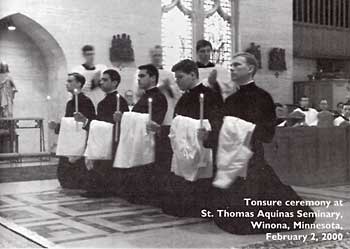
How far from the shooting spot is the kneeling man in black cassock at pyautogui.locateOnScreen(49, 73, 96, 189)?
6.61 meters

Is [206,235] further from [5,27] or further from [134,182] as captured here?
[5,27]

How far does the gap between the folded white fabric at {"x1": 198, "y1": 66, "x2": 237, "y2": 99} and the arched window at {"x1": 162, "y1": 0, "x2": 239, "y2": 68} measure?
495cm

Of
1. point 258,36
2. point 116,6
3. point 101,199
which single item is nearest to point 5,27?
point 116,6

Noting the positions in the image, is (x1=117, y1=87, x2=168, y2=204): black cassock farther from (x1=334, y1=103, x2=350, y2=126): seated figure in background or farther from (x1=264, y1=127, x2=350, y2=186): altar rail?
(x1=334, y1=103, x2=350, y2=126): seated figure in background

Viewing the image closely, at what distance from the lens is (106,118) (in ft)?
20.5

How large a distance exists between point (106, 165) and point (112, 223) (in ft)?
5.14

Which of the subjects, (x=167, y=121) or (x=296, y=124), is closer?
(x=167, y=121)

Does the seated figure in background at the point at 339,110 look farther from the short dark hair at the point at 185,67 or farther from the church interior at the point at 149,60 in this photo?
the short dark hair at the point at 185,67

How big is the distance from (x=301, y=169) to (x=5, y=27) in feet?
22.1

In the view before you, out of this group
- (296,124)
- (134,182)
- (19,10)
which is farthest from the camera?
(19,10)

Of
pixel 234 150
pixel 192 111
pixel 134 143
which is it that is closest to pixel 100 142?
pixel 134 143

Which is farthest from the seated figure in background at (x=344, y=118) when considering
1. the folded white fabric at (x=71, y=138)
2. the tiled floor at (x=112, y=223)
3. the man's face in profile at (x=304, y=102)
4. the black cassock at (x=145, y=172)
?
the folded white fabric at (x=71, y=138)

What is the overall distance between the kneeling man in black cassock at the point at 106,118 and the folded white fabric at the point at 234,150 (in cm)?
210

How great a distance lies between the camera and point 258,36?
36.2 ft
